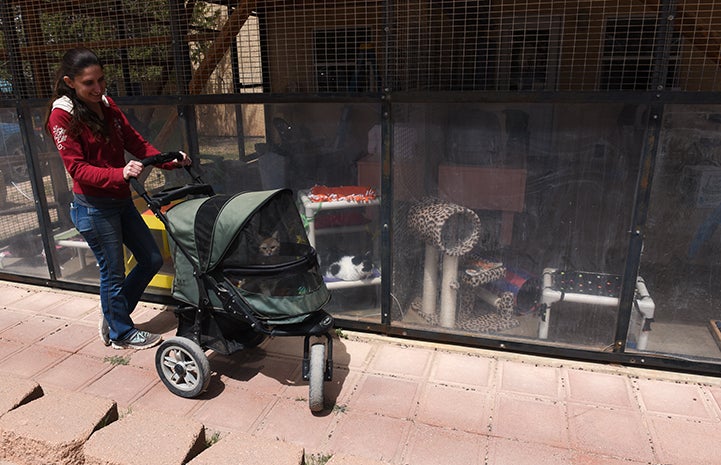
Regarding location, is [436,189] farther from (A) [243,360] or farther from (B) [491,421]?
(A) [243,360]

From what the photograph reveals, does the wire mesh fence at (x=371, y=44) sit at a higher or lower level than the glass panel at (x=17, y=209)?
higher

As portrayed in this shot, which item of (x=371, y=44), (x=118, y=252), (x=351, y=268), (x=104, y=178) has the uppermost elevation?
(x=371, y=44)

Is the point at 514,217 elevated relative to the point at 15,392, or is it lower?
elevated

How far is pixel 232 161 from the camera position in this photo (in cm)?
389

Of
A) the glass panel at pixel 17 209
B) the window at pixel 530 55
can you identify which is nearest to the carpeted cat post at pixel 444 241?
the window at pixel 530 55

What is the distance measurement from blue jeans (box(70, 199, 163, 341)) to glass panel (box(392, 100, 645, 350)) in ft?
5.67

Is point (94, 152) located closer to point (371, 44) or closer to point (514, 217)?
point (371, 44)

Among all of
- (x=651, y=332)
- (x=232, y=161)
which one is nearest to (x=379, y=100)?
(x=232, y=161)

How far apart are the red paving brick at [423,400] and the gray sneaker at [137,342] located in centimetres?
5

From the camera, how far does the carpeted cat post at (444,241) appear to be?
3.45 meters

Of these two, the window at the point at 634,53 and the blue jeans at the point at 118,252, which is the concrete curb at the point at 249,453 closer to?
the blue jeans at the point at 118,252

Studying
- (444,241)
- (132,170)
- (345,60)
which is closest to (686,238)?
(444,241)

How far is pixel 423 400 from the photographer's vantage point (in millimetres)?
3035

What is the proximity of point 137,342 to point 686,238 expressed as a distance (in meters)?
3.57
